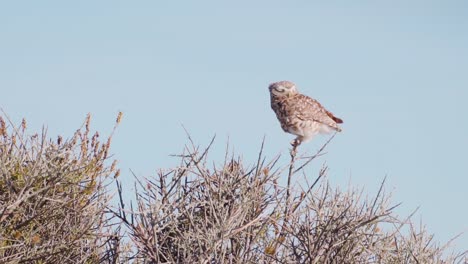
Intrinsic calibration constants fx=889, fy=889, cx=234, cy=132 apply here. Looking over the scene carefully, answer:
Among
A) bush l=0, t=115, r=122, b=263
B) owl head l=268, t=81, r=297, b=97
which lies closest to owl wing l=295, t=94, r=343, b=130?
owl head l=268, t=81, r=297, b=97

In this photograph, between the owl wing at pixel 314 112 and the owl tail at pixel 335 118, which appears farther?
the owl tail at pixel 335 118

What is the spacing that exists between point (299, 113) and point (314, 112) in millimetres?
256

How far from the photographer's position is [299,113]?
11.1 metres

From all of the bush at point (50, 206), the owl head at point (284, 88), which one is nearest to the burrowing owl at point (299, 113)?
the owl head at point (284, 88)

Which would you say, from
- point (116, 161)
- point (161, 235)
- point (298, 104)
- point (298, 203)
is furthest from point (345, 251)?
point (298, 104)

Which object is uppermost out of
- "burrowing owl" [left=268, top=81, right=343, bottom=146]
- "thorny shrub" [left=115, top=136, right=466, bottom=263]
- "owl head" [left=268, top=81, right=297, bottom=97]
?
"owl head" [left=268, top=81, right=297, bottom=97]

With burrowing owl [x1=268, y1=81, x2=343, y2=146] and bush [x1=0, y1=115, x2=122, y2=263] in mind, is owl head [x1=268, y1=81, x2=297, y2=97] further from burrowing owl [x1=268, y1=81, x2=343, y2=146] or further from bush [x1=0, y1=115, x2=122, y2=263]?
bush [x1=0, y1=115, x2=122, y2=263]

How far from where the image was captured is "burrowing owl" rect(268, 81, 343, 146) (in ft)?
36.5

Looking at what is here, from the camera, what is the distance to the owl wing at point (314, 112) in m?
11.2

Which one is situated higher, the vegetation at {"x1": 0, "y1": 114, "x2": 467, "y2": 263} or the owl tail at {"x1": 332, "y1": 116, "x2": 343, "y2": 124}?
the owl tail at {"x1": 332, "y1": 116, "x2": 343, "y2": 124}

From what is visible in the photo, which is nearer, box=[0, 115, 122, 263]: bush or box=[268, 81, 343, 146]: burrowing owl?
box=[0, 115, 122, 263]: bush

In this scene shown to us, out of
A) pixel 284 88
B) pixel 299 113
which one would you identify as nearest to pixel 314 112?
pixel 299 113

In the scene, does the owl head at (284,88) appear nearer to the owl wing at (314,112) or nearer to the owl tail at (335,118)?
the owl wing at (314,112)

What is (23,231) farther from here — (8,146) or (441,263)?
(441,263)
